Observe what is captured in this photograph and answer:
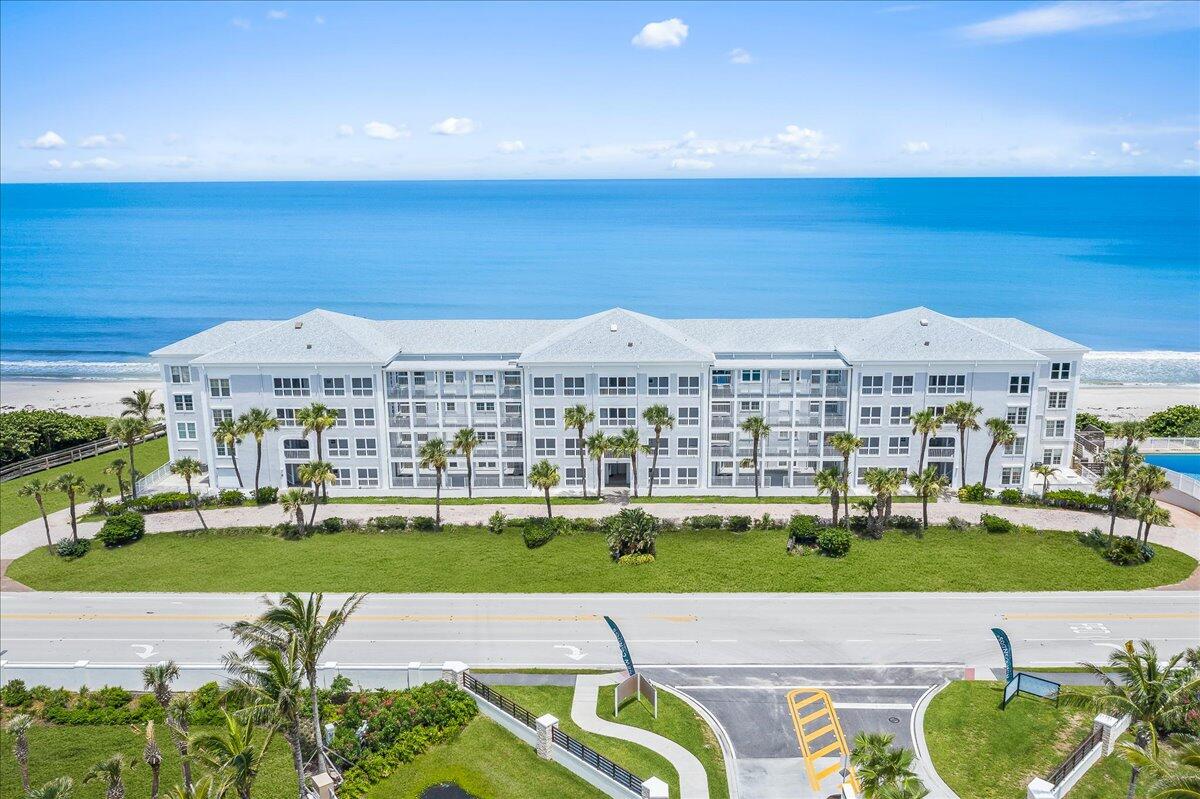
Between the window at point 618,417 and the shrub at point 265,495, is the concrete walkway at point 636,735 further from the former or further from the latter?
the shrub at point 265,495

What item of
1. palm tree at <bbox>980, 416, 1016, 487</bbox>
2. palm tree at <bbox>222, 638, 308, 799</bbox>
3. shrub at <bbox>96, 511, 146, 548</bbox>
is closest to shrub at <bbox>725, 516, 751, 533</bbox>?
palm tree at <bbox>980, 416, 1016, 487</bbox>

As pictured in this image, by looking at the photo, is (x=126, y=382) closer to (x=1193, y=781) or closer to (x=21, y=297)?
(x=21, y=297)

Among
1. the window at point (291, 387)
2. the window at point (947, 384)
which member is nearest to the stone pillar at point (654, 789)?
the window at point (947, 384)

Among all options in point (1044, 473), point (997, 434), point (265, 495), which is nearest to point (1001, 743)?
point (997, 434)

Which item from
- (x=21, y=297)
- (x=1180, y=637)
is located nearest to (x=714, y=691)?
(x=1180, y=637)

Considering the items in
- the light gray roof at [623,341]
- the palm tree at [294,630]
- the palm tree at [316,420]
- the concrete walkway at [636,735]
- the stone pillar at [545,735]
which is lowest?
the concrete walkway at [636,735]

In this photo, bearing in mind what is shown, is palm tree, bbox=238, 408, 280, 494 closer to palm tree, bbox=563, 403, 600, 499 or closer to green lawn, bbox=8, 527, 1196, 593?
green lawn, bbox=8, 527, 1196, 593
